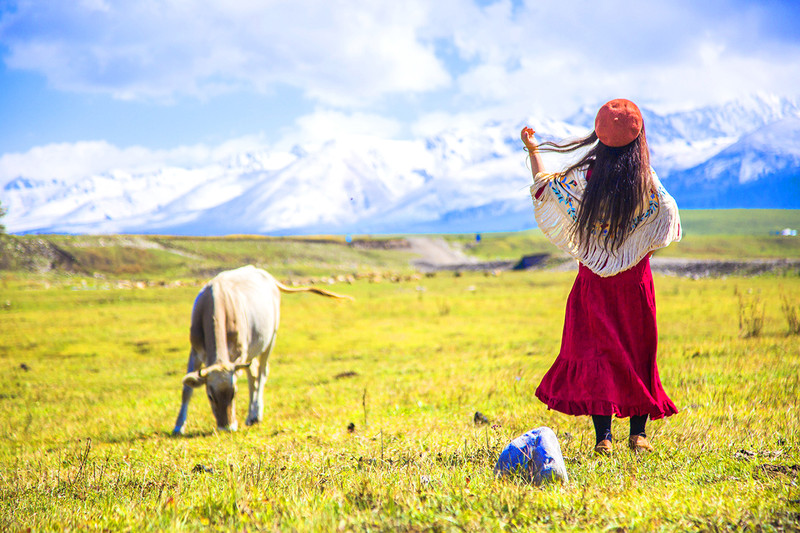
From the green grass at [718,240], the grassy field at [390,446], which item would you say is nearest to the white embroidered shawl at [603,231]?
the grassy field at [390,446]

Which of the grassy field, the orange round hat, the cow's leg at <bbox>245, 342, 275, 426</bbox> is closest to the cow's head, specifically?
the grassy field

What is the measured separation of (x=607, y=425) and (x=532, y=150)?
2455 mm

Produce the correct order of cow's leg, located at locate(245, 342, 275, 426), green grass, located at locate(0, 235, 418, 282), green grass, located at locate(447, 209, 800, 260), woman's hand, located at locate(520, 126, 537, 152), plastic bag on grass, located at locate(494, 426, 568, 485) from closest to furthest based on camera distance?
plastic bag on grass, located at locate(494, 426, 568, 485) → woman's hand, located at locate(520, 126, 537, 152) → cow's leg, located at locate(245, 342, 275, 426) → green grass, located at locate(0, 235, 418, 282) → green grass, located at locate(447, 209, 800, 260)

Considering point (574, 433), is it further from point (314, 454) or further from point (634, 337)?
point (314, 454)

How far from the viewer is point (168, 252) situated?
2945 inches

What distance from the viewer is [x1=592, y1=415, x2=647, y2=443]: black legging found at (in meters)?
4.50

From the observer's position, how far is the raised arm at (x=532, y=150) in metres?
4.91

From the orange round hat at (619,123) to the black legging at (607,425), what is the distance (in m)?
2.24

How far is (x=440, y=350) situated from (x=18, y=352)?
13.9m

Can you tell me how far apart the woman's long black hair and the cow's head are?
5316 mm

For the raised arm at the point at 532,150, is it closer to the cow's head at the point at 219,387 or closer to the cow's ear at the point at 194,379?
the cow's head at the point at 219,387

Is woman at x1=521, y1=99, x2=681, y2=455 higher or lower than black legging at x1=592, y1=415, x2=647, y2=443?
higher

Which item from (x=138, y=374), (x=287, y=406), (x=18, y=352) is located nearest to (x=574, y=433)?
(x=287, y=406)

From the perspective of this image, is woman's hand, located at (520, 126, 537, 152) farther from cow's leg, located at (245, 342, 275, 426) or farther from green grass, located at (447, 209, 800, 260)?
green grass, located at (447, 209, 800, 260)
